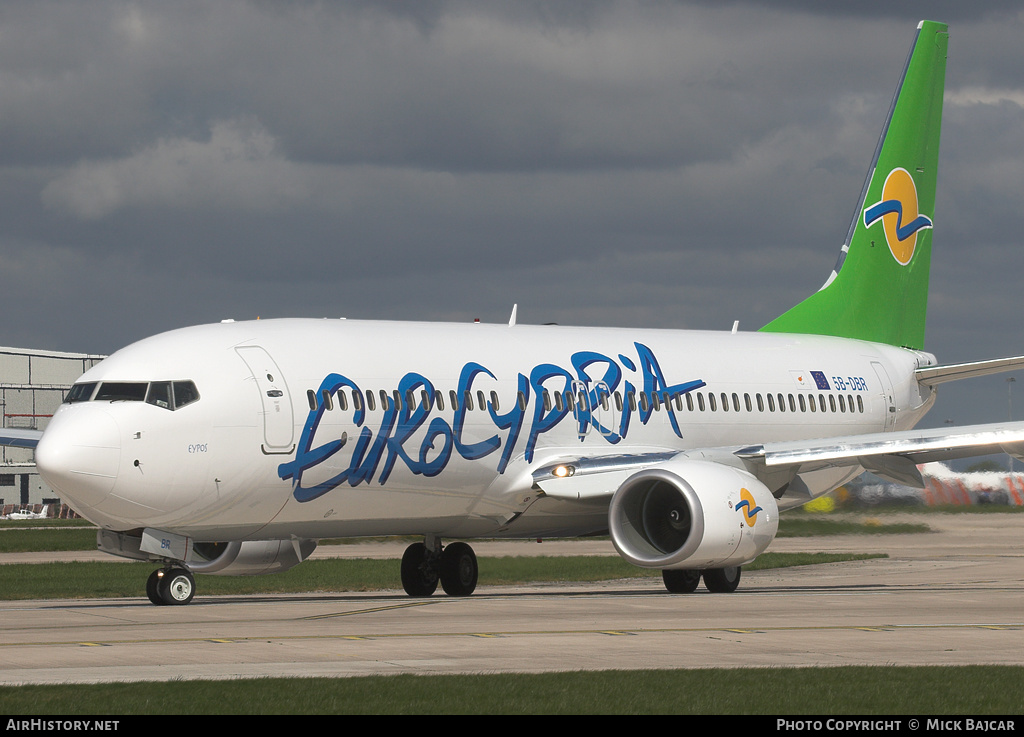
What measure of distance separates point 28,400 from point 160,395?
9354 centimetres

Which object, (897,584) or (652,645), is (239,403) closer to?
(652,645)

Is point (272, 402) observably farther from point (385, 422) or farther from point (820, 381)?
point (820, 381)

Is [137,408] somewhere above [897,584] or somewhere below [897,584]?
above

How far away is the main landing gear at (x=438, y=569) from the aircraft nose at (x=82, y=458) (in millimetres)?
7674

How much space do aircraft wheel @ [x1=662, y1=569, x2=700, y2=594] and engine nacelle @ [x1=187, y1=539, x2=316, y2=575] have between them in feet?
22.2

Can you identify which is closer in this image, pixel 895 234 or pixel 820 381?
pixel 820 381

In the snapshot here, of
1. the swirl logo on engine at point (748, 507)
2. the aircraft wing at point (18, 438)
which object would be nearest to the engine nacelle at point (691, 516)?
the swirl logo on engine at point (748, 507)

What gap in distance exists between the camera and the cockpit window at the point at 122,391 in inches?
934

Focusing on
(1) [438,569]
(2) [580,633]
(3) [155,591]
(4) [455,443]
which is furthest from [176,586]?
(2) [580,633]

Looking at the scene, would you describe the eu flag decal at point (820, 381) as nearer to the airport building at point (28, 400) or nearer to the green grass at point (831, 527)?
the green grass at point (831, 527)

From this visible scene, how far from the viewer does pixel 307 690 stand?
14.5m

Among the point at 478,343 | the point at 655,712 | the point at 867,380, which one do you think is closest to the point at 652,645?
the point at 655,712

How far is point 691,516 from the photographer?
85.7 feet

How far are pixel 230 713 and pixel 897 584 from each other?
69.3 ft
